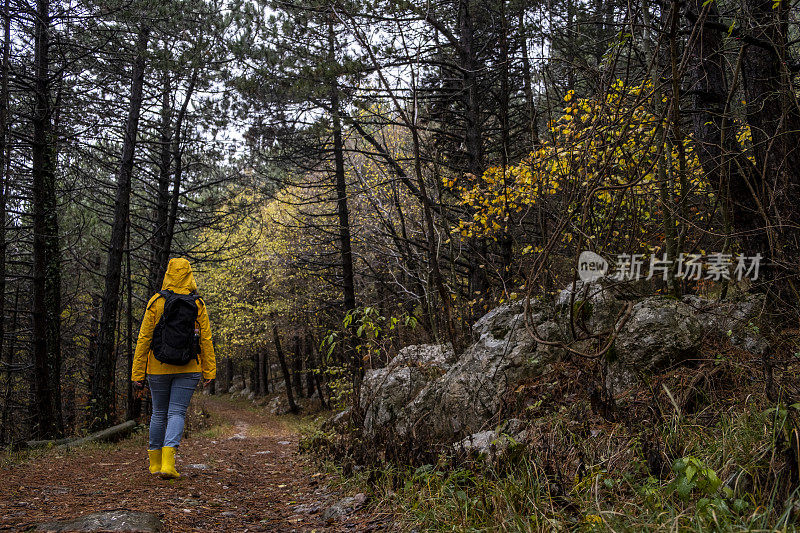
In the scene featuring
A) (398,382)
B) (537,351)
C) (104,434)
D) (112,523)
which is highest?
(537,351)

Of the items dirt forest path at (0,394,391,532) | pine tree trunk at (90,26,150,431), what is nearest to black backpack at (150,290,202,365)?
dirt forest path at (0,394,391,532)

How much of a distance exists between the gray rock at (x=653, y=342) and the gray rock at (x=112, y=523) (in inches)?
134

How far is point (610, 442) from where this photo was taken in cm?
300

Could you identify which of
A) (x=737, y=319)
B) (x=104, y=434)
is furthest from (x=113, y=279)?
(x=737, y=319)

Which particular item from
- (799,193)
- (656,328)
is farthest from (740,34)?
(656,328)

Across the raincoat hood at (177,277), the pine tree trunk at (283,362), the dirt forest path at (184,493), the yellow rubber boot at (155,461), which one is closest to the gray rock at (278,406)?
the pine tree trunk at (283,362)

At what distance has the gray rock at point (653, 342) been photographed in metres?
3.83

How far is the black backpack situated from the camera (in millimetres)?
4836

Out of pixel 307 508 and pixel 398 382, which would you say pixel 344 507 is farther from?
pixel 398 382

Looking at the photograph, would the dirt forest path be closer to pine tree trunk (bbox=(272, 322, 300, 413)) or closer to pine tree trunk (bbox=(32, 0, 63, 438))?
pine tree trunk (bbox=(32, 0, 63, 438))

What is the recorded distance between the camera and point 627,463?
110 inches

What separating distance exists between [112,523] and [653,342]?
13.5ft

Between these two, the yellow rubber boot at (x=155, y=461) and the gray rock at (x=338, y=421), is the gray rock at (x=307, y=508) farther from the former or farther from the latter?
the gray rock at (x=338, y=421)

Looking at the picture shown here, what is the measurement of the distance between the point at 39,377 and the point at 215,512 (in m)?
6.98
